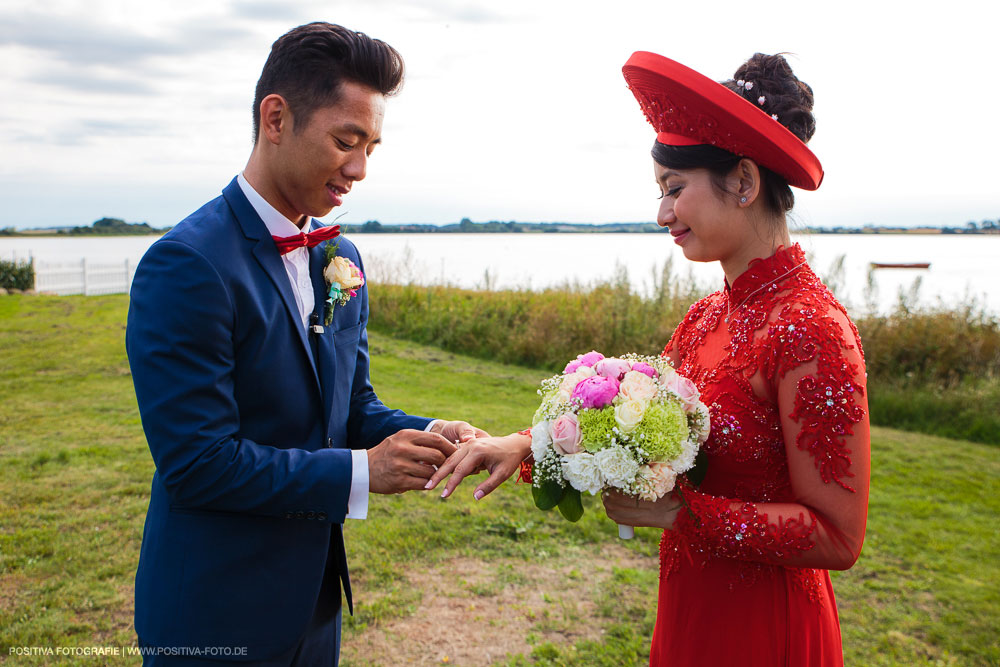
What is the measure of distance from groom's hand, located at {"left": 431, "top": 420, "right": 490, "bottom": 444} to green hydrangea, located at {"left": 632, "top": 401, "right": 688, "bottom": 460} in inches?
41.2

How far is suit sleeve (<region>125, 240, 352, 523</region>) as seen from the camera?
2.21m

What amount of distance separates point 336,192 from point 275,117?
0.36 m

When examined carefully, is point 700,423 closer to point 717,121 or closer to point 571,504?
point 571,504

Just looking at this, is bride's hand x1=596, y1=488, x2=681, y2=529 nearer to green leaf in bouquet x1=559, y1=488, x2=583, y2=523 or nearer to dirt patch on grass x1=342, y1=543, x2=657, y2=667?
green leaf in bouquet x1=559, y1=488, x2=583, y2=523

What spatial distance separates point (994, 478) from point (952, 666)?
14.1 ft

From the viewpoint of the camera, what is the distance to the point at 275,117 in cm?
265

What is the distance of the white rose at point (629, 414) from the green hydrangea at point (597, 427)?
0.03m

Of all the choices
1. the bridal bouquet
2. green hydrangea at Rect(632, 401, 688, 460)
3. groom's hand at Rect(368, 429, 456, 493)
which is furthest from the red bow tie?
green hydrangea at Rect(632, 401, 688, 460)

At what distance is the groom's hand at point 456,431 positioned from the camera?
3.20m

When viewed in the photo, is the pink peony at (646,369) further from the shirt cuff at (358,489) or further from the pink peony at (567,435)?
the shirt cuff at (358,489)

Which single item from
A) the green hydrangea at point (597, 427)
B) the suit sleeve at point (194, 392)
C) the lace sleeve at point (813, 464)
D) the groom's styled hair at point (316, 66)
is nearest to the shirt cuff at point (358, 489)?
the suit sleeve at point (194, 392)

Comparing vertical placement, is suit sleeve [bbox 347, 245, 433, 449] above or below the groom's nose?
below

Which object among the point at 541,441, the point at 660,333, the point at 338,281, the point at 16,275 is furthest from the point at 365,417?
the point at 16,275

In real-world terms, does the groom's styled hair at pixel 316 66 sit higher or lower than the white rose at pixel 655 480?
higher
